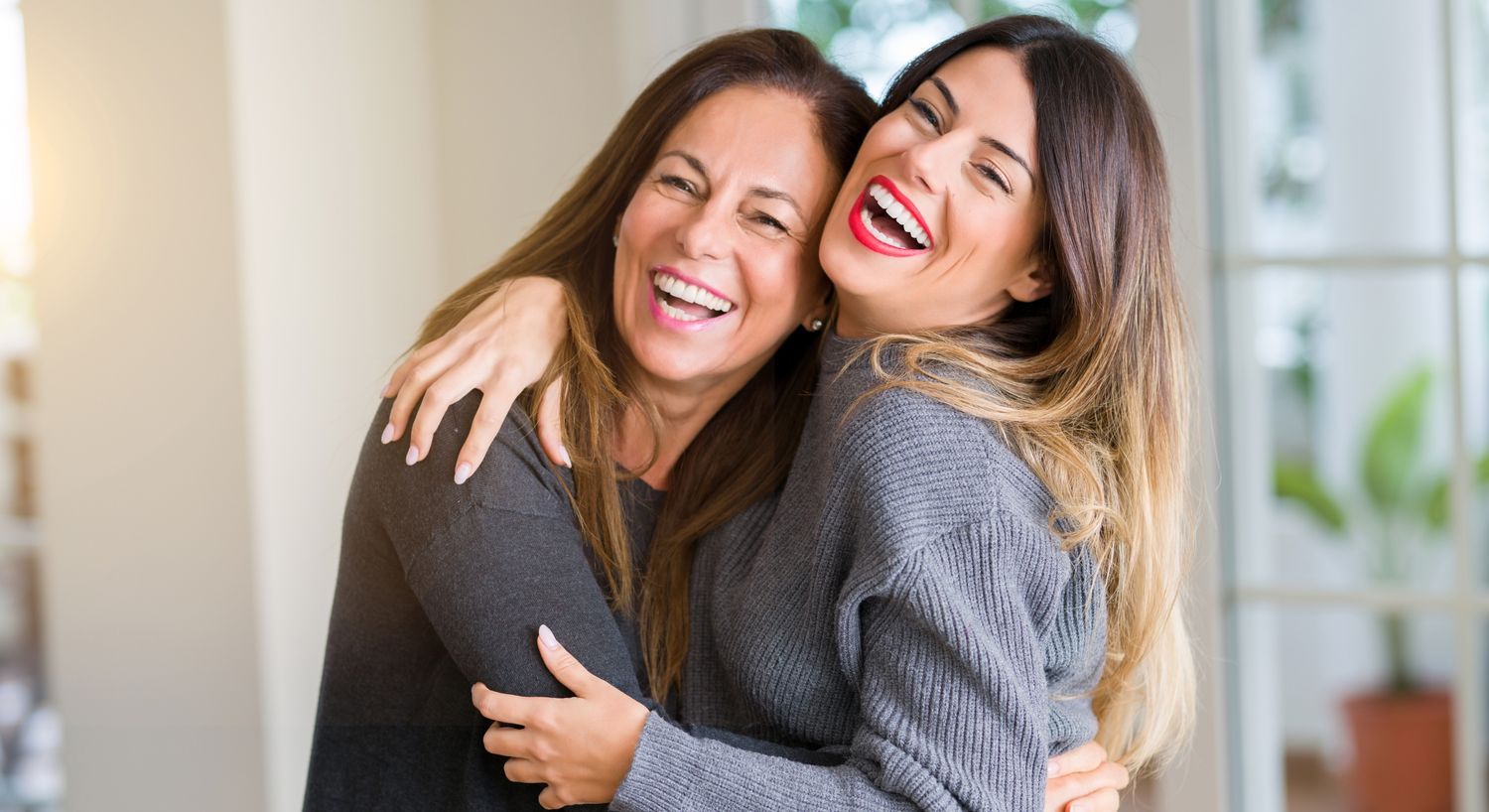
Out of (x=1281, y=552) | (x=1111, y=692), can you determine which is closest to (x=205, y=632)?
(x=1111, y=692)

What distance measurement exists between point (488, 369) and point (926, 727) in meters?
0.33

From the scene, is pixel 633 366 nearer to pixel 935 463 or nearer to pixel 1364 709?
pixel 935 463

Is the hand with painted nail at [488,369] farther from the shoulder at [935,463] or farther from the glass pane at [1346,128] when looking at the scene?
the glass pane at [1346,128]

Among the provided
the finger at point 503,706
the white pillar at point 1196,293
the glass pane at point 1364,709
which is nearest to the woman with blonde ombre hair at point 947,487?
the finger at point 503,706

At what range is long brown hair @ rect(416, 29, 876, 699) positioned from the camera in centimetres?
84

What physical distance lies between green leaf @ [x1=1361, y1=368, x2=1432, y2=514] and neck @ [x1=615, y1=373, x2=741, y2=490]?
2.13 meters

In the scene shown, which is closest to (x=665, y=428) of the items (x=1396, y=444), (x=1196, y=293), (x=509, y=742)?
(x=509, y=742)

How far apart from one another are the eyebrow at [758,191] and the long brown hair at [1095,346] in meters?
0.11

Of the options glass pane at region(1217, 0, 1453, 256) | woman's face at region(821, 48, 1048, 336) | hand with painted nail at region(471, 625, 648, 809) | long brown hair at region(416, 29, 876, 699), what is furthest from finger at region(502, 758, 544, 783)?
glass pane at region(1217, 0, 1453, 256)

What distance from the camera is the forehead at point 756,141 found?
90cm

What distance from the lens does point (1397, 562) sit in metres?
2.85

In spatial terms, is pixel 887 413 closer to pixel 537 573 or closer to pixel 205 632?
pixel 537 573

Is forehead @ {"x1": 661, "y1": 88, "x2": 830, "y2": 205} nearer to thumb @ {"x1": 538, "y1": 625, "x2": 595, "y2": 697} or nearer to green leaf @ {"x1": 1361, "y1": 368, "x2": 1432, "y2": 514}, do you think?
thumb @ {"x1": 538, "y1": 625, "x2": 595, "y2": 697}

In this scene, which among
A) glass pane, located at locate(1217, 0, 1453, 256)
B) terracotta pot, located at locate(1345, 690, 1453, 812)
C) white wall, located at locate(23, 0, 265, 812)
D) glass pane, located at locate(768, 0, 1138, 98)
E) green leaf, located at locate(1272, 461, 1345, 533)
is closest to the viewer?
white wall, located at locate(23, 0, 265, 812)
